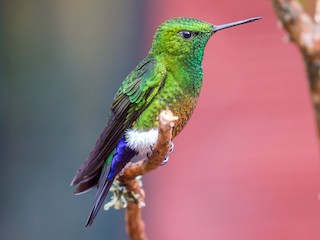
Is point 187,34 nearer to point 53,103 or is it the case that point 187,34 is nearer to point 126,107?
point 126,107

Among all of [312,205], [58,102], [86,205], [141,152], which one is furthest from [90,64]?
[141,152]

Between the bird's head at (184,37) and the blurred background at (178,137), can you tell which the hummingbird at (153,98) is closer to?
the bird's head at (184,37)

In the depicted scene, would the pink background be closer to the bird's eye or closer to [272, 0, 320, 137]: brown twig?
the bird's eye

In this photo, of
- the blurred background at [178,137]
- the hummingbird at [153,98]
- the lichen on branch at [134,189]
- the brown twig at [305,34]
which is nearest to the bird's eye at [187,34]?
the hummingbird at [153,98]

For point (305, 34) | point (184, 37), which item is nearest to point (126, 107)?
point (184, 37)

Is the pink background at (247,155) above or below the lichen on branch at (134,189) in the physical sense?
below

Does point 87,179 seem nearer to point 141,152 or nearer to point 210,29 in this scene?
point 141,152
